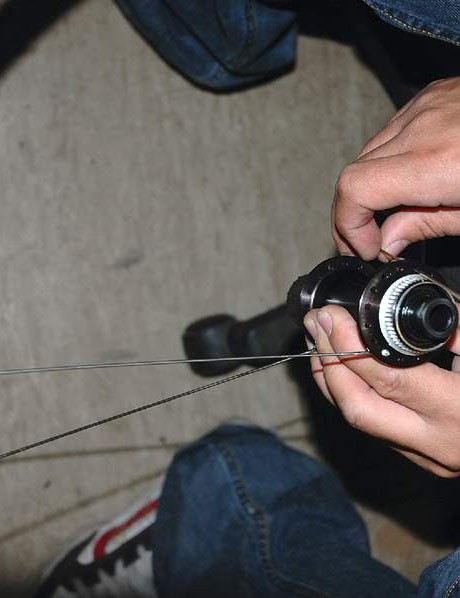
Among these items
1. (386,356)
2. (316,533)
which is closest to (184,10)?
(386,356)

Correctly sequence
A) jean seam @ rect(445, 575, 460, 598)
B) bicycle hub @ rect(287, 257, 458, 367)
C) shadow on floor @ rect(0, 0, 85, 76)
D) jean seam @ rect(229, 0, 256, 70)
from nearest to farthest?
bicycle hub @ rect(287, 257, 458, 367) → jean seam @ rect(445, 575, 460, 598) → jean seam @ rect(229, 0, 256, 70) → shadow on floor @ rect(0, 0, 85, 76)

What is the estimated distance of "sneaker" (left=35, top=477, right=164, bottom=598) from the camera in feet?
3.64

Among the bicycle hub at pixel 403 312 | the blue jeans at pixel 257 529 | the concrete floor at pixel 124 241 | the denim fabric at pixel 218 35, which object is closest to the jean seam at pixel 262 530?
the blue jeans at pixel 257 529

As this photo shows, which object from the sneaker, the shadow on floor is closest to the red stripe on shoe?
the sneaker

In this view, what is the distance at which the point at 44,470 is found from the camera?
1.11 metres

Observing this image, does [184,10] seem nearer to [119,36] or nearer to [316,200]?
[119,36]

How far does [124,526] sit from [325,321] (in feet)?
1.92

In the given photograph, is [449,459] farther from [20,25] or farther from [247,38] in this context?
[20,25]

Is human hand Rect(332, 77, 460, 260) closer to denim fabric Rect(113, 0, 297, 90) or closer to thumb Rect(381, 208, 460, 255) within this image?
thumb Rect(381, 208, 460, 255)

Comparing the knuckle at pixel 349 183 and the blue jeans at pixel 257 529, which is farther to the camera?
the blue jeans at pixel 257 529

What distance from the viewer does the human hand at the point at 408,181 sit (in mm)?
661

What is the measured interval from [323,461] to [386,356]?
65 centimetres

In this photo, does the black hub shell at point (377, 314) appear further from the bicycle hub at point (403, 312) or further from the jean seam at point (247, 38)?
the jean seam at point (247, 38)

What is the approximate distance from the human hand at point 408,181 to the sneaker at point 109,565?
55 centimetres
